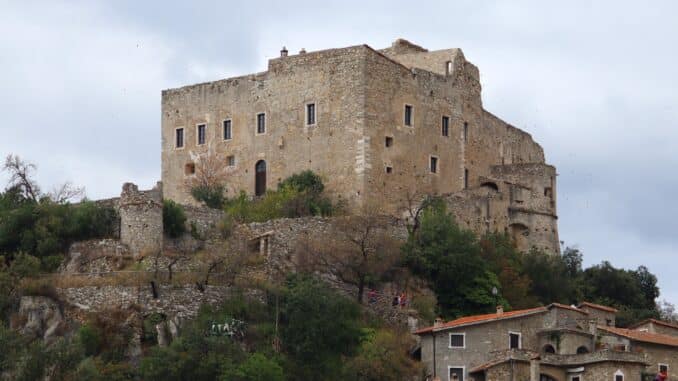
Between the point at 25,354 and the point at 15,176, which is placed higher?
the point at 15,176

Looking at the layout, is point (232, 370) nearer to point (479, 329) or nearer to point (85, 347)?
point (85, 347)

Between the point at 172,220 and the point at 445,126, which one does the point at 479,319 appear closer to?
the point at 172,220

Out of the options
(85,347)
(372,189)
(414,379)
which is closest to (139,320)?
(85,347)

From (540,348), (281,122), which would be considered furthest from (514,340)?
(281,122)

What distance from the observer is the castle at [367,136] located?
2795 inches

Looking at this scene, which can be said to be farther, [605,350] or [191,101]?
[191,101]

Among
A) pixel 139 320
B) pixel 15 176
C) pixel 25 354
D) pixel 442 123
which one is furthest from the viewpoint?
pixel 442 123

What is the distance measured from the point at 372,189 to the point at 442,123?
575 cm

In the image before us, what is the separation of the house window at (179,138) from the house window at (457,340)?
20.9 m

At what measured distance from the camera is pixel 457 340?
59.7 metres

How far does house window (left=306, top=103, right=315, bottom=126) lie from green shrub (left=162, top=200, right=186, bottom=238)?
9.20 meters

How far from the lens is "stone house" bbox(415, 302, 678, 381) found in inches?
2290

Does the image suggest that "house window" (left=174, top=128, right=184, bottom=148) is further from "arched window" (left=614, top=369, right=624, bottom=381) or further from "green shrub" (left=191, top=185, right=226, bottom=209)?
"arched window" (left=614, top=369, right=624, bottom=381)

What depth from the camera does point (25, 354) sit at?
55.0 metres
